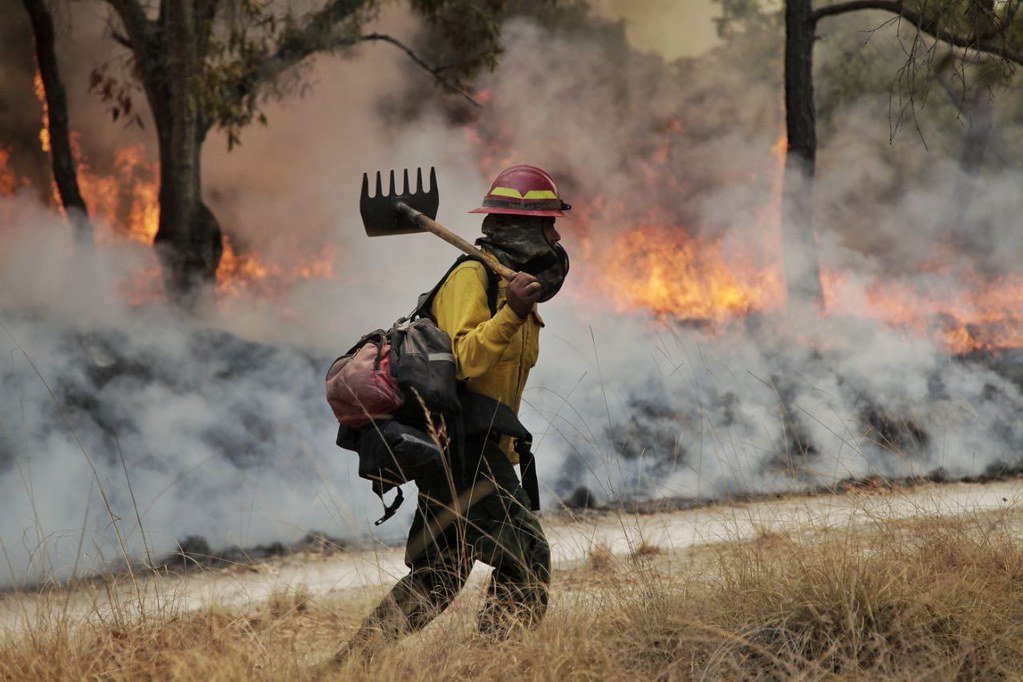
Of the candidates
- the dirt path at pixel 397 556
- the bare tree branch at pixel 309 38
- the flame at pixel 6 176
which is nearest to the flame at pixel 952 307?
the dirt path at pixel 397 556

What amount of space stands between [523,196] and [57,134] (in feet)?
23.0

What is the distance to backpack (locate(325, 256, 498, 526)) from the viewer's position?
3266 mm

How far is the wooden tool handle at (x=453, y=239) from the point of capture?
3351mm

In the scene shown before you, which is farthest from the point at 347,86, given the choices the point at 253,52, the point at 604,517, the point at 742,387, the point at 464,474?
the point at 464,474

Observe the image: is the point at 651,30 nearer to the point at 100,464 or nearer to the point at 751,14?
the point at 751,14

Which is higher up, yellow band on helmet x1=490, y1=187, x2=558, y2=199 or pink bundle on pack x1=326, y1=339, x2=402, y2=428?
yellow band on helmet x1=490, y1=187, x2=558, y2=199

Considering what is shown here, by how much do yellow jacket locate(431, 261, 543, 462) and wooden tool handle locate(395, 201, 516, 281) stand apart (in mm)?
45

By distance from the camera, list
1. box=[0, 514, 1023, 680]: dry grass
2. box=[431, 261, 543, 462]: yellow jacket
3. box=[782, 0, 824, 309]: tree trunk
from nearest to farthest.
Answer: box=[0, 514, 1023, 680]: dry grass, box=[431, 261, 543, 462]: yellow jacket, box=[782, 0, 824, 309]: tree trunk

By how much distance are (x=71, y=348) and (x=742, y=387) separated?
505 cm

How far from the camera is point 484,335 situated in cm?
326

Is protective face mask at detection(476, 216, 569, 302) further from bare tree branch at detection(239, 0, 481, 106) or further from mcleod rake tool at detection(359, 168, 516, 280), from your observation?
bare tree branch at detection(239, 0, 481, 106)

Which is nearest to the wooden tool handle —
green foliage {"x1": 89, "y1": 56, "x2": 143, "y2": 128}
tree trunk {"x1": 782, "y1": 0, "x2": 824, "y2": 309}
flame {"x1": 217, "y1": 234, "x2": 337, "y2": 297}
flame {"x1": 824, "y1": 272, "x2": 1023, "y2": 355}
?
green foliage {"x1": 89, "y1": 56, "x2": 143, "y2": 128}

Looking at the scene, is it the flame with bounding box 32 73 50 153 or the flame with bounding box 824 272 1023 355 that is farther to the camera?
the flame with bounding box 824 272 1023 355

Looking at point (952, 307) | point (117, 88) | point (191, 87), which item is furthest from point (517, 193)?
point (952, 307)
